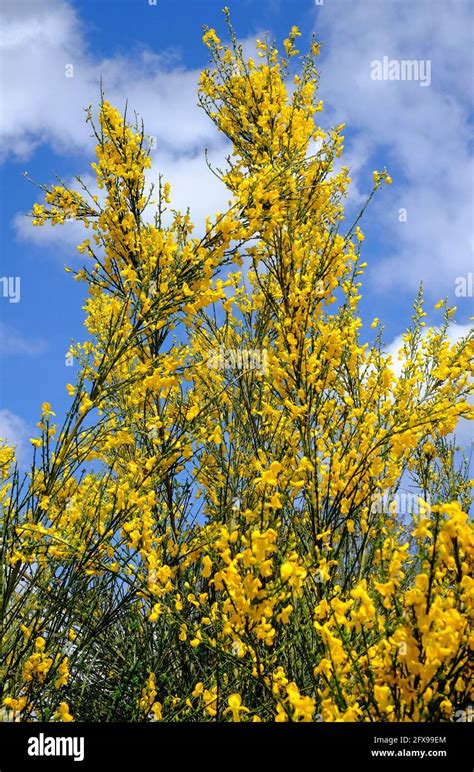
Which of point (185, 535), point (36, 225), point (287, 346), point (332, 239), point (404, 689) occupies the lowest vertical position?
point (404, 689)

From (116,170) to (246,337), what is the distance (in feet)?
8.06

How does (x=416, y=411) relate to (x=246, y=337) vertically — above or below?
below

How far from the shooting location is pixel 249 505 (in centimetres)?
502

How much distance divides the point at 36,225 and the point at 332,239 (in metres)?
2.15

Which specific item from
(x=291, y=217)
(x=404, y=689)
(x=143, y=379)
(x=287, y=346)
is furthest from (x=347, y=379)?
(x=404, y=689)

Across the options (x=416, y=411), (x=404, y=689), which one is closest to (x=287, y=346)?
(x=416, y=411)

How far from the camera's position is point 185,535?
15.0ft

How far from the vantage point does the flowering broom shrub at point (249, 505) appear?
7.48ft

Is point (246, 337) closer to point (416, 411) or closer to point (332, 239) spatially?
point (332, 239)

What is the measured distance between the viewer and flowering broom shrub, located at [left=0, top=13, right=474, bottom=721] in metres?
2.28
